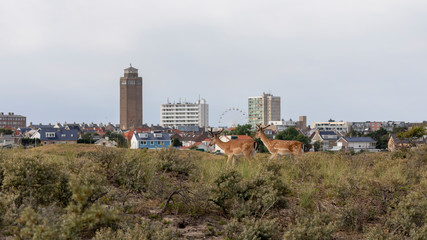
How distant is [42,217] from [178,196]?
3427 millimetres

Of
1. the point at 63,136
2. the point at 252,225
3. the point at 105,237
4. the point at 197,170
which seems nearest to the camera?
the point at 105,237

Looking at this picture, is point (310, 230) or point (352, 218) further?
point (352, 218)

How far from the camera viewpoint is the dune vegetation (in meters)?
6.45

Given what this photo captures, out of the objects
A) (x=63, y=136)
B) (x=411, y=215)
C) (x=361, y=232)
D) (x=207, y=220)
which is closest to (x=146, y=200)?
(x=207, y=220)

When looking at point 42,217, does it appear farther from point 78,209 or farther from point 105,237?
point 105,237

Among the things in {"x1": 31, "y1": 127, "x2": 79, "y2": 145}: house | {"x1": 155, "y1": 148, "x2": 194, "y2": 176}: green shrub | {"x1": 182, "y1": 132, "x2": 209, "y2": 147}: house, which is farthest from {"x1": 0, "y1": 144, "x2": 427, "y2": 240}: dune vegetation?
{"x1": 182, "y1": 132, "x2": 209, "y2": 147}: house

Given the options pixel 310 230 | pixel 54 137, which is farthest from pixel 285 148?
Result: pixel 54 137

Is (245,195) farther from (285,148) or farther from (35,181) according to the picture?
(285,148)

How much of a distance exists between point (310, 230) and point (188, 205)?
2422 millimetres

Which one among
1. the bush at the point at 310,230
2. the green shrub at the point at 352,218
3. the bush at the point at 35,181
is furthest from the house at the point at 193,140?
the bush at the point at 310,230

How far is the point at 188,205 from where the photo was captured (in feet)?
29.1

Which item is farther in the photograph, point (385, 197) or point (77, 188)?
point (385, 197)

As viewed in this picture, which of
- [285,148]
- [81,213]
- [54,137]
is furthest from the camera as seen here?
[54,137]

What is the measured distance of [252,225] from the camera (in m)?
7.63
